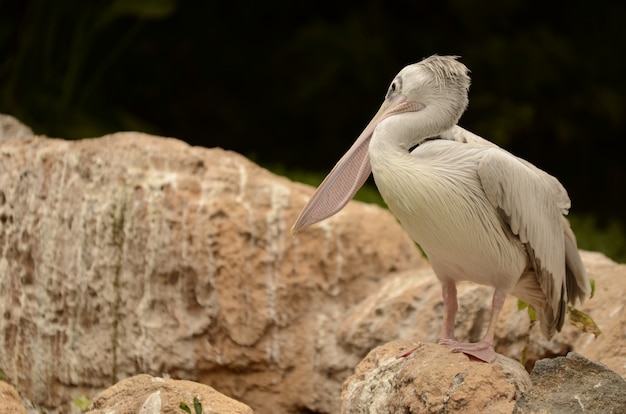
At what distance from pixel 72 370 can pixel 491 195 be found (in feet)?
8.21

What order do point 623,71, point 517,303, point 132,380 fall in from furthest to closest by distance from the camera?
point 623,71 < point 517,303 < point 132,380

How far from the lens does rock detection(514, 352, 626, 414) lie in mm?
3193

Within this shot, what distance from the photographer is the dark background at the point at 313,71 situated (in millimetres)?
9172

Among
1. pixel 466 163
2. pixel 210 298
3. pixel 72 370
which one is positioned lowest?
pixel 72 370

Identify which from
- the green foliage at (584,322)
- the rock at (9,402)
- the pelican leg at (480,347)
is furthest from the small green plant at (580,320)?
the rock at (9,402)

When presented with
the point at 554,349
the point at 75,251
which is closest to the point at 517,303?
the point at 554,349

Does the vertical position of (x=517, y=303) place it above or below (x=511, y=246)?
below

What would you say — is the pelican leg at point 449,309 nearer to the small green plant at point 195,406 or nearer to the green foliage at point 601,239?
the small green plant at point 195,406

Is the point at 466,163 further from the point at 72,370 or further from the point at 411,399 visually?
the point at 72,370

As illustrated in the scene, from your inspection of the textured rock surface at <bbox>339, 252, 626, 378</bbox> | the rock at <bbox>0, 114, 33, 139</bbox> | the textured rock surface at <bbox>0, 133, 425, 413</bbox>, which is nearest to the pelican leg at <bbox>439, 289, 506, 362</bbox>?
the textured rock surface at <bbox>339, 252, 626, 378</bbox>

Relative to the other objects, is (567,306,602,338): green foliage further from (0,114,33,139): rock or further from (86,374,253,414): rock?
(0,114,33,139): rock

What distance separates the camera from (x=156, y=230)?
16.7 feet

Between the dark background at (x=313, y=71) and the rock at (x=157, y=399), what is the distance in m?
5.34

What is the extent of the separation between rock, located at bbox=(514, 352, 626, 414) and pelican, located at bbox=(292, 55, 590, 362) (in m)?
0.28
